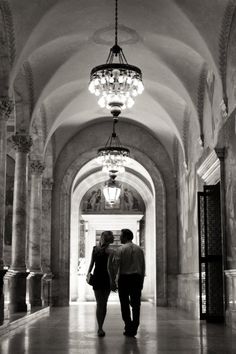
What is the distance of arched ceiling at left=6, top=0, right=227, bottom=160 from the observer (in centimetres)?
1002

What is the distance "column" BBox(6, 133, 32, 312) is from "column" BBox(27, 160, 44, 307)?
1899 mm

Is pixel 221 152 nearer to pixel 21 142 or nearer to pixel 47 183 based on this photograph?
pixel 21 142

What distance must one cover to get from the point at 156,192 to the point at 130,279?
37.2 ft

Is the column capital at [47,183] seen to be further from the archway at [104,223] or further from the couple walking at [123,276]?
the couple walking at [123,276]

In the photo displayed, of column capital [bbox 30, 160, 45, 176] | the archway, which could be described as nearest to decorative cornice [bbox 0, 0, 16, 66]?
column capital [bbox 30, 160, 45, 176]

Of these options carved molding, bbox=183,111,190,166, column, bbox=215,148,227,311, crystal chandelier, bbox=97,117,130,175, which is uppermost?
carved molding, bbox=183,111,190,166

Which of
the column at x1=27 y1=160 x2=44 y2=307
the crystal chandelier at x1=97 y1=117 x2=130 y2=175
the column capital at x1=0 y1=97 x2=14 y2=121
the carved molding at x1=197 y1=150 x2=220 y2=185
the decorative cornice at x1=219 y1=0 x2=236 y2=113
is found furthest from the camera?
the crystal chandelier at x1=97 y1=117 x2=130 y2=175

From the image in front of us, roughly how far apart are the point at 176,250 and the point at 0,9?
11461 millimetres

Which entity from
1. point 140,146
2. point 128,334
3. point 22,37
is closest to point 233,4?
point 22,37

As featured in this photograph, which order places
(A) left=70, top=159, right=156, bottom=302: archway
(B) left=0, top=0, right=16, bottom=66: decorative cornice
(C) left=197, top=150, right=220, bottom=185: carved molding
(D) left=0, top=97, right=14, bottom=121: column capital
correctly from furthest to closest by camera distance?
1. (A) left=70, top=159, right=156, bottom=302: archway
2. (C) left=197, top=150, right=220, bottom=185: carved molding
3. (D) left=0, top=97, right=14, bottom=121: column capital
4. (B) left=0, top=0, right=16, bottom=66: decorative cornice

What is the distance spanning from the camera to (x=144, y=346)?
6.87 meters

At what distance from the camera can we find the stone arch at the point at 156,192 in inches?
728

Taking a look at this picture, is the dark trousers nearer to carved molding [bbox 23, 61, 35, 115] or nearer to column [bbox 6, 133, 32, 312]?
column [bbox 6, 133, 32, 312]

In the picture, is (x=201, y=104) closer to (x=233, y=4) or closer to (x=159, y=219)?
(x=233, y=4)
